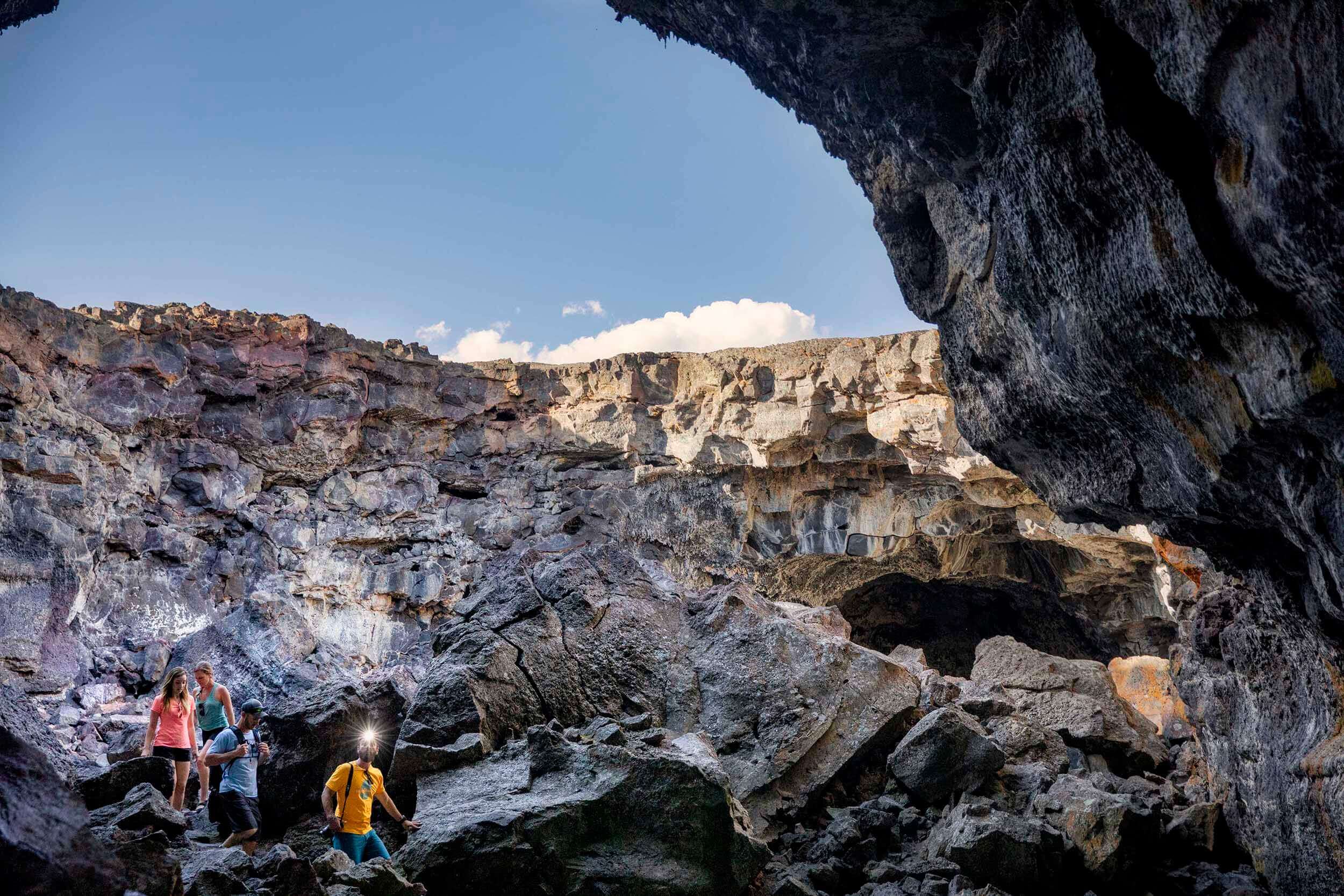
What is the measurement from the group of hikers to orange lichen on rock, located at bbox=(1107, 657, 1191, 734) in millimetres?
8545

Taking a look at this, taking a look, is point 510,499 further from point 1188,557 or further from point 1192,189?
point 1192,189

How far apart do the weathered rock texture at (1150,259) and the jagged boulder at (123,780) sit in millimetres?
6185

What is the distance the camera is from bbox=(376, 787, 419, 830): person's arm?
220 inches

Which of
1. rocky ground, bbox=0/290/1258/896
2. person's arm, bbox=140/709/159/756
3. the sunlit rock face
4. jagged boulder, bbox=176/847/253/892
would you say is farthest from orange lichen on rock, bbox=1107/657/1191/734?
person's arm, bbox=140/709/159/756

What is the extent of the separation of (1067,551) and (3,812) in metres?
17.9

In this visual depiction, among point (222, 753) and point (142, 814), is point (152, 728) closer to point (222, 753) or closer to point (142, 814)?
point (222, 753)

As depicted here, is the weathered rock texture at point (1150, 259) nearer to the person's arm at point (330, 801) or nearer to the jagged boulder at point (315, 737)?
the person's arm at point (330, 801)

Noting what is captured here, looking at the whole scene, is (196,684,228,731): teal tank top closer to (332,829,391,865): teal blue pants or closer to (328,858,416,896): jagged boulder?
(332,829,391,865): teal blue pants

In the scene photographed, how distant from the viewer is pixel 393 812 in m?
5.70

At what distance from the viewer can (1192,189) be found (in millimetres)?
3705

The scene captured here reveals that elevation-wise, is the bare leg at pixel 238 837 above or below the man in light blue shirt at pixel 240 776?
below

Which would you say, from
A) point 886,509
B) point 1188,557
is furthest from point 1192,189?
point 886,509

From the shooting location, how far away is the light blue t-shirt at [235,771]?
5.91 m

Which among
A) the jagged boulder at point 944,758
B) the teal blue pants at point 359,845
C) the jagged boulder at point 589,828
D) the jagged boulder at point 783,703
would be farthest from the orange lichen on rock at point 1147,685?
the teal blue pants at point 359,845
